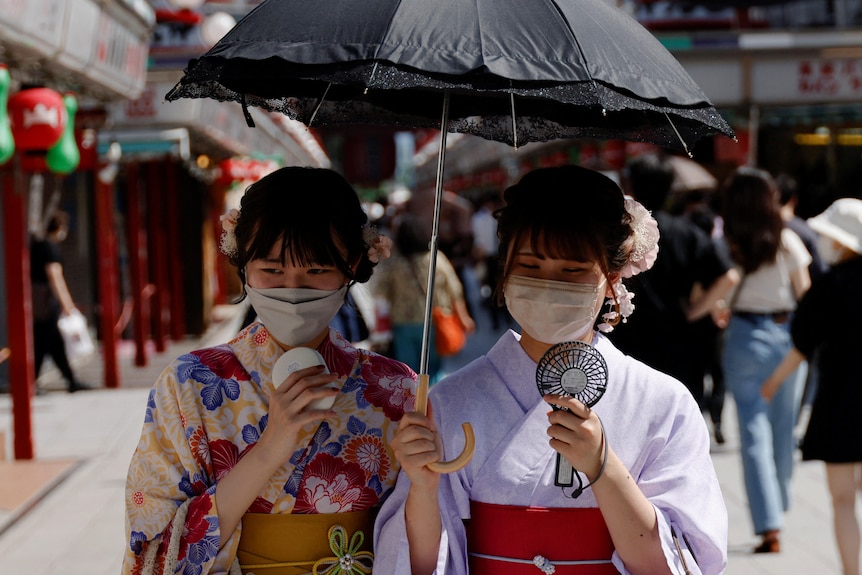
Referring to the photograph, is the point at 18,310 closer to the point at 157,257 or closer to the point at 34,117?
the point at 34,117

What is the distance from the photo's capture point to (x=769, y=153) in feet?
48.9

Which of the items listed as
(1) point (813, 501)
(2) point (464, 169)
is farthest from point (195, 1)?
(2) point (464, 169)

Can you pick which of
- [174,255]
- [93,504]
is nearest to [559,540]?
[93,504]

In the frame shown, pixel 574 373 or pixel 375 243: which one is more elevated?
pixel 375 243

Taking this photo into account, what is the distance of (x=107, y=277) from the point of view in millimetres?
11430

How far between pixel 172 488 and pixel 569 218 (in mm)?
1081

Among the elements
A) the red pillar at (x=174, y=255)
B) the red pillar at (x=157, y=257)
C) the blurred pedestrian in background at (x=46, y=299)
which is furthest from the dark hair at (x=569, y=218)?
the red pillar at (x=174, y=255)

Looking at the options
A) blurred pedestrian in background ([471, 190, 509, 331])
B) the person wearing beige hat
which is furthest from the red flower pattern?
blurred pedestrian in background ([471, 190, 509, 331])

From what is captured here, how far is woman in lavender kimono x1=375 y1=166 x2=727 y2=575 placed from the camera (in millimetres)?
2209

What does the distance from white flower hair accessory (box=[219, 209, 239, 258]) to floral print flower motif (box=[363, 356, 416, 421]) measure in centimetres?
44

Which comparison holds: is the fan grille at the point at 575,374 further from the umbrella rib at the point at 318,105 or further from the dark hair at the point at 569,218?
the umbrella rib at the point at 318,105

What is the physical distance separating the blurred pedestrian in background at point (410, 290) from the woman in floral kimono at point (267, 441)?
494 centimetres

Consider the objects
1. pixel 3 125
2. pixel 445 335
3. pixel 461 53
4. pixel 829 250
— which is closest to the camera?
pixel 461 53

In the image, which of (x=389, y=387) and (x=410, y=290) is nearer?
(x=389, y=387)
